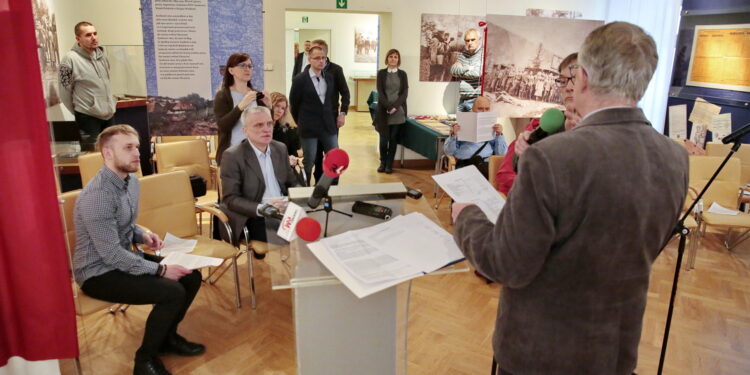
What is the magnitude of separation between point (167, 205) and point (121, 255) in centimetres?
81

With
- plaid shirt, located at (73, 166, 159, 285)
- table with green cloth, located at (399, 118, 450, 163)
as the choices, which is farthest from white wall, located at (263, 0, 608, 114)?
plaid shirt, located at (73, 166, 159, 285)

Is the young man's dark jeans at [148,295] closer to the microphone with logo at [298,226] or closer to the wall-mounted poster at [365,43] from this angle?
the microphone with logo at [298,226]

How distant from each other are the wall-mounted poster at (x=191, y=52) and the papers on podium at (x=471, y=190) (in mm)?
4068

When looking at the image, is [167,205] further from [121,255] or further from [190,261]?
[121,255]

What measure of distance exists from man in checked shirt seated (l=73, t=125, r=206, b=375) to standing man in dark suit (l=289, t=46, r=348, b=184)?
115 inches

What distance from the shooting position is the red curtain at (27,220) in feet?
7.36

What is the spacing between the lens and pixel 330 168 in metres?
2.01

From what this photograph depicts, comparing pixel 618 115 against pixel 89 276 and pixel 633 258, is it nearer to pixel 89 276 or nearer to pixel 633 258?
pixel 633 258

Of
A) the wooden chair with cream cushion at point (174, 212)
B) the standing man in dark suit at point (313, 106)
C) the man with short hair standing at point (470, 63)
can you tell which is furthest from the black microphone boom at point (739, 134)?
the man with short hair standing at point (470, 63)

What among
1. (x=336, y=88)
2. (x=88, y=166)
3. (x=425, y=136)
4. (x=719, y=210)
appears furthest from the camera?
(x=425, y=136)

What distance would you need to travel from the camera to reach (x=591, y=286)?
56.2 inches

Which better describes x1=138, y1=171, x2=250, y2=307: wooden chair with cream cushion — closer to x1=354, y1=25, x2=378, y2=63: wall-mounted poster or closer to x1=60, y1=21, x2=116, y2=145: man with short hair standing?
x1=60, y1=21, x2=116, y2=145: man with short hair standing

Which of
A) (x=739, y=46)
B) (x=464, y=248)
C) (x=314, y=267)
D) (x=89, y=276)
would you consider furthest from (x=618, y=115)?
(x=739, y=46)

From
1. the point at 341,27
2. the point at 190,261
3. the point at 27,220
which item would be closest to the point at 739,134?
the point at 190,261
